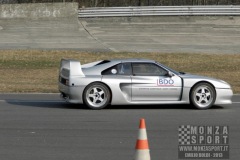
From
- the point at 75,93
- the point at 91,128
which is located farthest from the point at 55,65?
the point at 91,128

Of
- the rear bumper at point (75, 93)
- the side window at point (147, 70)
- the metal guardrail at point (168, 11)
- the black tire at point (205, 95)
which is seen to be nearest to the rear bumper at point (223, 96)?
the black tire at point (205, 95)

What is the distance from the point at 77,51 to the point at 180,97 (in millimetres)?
16167

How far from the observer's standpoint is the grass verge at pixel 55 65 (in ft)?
75.8

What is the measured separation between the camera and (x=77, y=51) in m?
31.0

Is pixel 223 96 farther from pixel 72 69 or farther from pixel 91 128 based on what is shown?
pixel 91 128

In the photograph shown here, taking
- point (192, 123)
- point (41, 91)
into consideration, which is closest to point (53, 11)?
point (41, 91)

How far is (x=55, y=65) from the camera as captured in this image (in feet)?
91.3

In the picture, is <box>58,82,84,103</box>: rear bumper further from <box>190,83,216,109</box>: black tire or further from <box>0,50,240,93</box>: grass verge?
<box>0,50,240,93</box>: grass verge

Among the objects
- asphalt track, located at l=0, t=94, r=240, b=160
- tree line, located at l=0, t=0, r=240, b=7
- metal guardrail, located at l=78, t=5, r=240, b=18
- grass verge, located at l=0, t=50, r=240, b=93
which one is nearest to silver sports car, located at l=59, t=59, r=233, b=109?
asphalt track, located at l=0, t=94, r=240, b=160

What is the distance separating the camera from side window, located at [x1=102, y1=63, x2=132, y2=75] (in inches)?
607

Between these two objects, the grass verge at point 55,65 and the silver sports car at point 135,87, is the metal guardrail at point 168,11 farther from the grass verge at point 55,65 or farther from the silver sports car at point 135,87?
the silver sports car at point 135,87

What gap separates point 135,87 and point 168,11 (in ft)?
90.8

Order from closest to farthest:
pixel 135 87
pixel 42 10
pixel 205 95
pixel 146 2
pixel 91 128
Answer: pixel 91 128
pixel 135 87
pixel 205 95
pixel 42 10
pixel 146 2

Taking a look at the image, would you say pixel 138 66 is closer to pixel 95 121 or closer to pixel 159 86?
pixel 159 86
